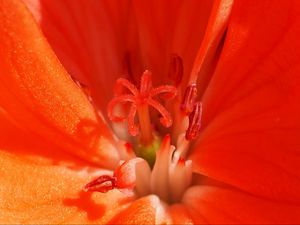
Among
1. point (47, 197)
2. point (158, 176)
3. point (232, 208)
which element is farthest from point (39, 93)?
point (232, 208)

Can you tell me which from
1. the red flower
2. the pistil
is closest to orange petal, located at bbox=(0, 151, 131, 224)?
the red flower

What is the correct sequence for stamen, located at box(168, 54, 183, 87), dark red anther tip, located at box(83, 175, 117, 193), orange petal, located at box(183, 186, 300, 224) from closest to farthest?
orange petal, located at box(183, 186, 300, 224) → dark red anther tip, located at box(83, 175, 117, 193) → stamen, located at box(168, 54, 183, 87)

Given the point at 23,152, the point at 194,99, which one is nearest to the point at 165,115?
the point at 194,99

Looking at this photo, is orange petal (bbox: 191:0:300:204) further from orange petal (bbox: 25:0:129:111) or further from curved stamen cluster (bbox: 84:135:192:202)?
orange petal (bbox: 25:0:129:111)

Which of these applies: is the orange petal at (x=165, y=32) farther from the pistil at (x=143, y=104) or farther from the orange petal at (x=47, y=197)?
the orange petal at (x=47, y=197)

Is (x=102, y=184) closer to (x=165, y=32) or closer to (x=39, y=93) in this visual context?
(x=39, y=93)

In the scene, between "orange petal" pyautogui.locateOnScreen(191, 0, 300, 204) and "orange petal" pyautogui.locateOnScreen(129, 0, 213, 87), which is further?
"orange petal" pyautogui.locateOnScreen(129, 0, 213, 87)

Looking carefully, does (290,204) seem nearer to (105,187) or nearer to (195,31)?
(105,187)

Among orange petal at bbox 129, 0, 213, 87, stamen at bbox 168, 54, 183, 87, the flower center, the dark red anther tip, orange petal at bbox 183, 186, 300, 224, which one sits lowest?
orange petal at bbox 183, 186, 300, 224
